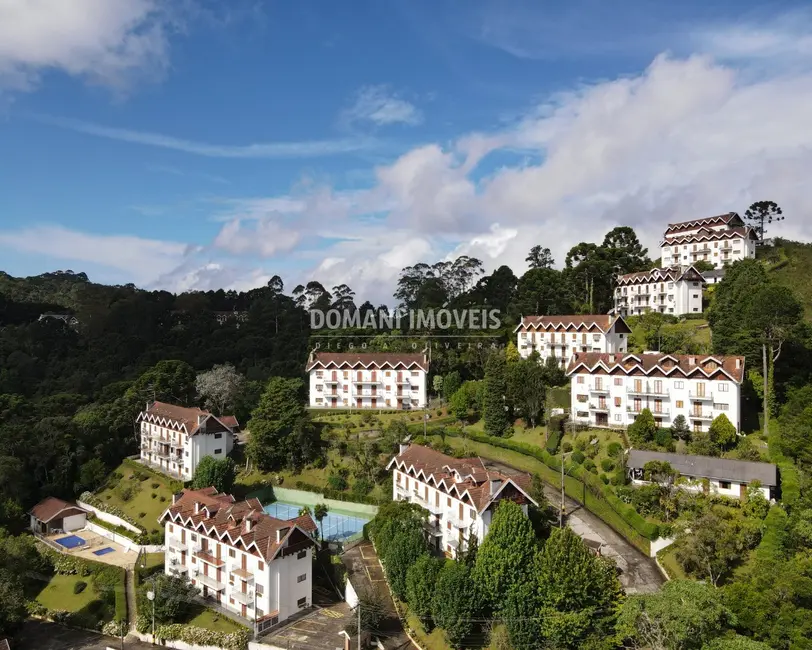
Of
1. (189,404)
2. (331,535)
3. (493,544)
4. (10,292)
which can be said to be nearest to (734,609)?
(493,544)

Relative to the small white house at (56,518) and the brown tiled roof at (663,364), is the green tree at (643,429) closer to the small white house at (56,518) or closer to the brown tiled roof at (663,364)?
the brown tiled roof at (663,364)

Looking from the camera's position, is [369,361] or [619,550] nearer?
[619,550]

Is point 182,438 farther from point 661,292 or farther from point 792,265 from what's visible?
point 792,265

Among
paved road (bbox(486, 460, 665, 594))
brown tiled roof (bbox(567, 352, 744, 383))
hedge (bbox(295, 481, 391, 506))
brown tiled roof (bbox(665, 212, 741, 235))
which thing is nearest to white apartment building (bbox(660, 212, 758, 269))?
brown tiled roof (bbox(665, 212, 741, 235))

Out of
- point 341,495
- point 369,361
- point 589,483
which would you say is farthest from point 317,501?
point 589,483

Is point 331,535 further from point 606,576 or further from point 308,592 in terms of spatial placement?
point 606,576
